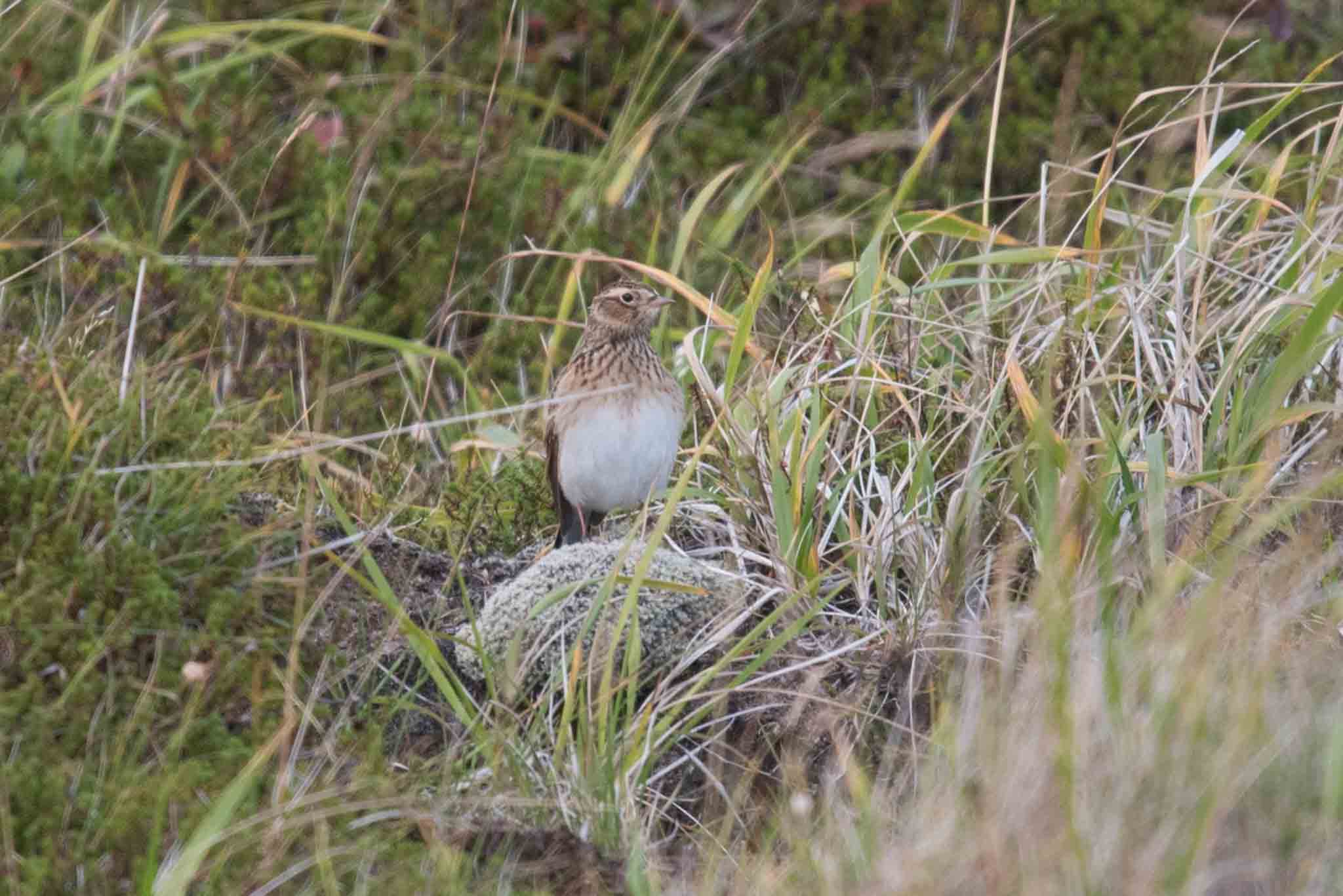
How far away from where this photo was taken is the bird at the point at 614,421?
541cm

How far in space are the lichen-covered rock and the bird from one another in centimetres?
62

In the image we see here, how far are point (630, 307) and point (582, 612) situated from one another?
142 centimetres

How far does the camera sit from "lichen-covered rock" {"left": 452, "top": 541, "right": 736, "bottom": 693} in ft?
14.8

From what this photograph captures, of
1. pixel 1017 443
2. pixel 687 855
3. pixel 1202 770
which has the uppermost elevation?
pixel 1202 770

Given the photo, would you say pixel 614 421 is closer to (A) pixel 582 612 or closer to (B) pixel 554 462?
(B) pixel 554 462

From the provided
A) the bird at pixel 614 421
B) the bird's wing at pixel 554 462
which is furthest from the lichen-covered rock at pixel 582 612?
the bird's wing at pixel 554 462

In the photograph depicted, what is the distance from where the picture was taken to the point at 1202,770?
2.94 meters

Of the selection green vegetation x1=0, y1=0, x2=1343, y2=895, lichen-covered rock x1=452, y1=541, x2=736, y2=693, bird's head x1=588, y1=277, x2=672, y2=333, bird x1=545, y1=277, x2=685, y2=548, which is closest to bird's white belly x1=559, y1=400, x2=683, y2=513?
bird x1=545, y1=277, x2=685, y2=548

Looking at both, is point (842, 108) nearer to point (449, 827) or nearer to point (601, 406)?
point (601, 406)

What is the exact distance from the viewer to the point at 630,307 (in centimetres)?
575

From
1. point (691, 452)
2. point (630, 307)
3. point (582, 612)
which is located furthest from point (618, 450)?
point (582, 612)

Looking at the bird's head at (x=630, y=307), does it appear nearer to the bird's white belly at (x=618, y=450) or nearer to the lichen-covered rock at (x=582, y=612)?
the bird's white belly at (x=618, y=450)

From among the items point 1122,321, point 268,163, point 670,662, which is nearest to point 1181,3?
point 1122,321

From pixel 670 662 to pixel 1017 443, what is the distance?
115 cm
